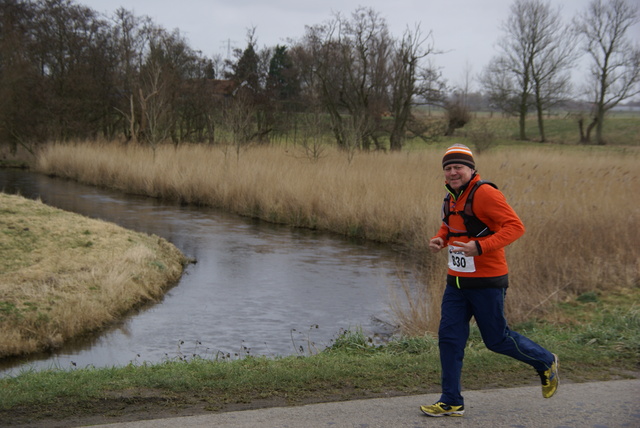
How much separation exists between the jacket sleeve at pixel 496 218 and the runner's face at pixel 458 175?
5.0 inches

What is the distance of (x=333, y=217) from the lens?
68.5 ft

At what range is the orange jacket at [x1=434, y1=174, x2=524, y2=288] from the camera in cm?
461

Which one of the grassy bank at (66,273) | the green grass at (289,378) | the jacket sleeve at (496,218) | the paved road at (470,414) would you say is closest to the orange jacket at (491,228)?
the jacket sleeve at (496,218)

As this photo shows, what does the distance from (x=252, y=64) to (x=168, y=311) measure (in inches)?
1499

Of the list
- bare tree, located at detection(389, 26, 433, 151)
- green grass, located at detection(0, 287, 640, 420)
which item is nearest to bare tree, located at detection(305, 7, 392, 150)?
bare tree, located at detection(389, 26, 433, 151)

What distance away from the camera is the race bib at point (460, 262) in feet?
15.6

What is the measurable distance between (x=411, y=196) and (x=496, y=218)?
14.9 metres

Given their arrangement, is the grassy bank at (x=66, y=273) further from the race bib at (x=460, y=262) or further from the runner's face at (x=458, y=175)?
the runner's face at (x=458, y=175)

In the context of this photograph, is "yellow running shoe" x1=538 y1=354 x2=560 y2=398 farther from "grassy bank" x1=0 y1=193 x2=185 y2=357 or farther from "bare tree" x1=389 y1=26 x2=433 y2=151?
"bare tree" x1=389 y1=26 x2=433 y2=151

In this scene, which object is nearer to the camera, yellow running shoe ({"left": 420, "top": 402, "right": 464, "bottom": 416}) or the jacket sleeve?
the jacket sleeve

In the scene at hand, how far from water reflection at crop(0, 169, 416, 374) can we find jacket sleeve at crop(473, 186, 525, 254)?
4.39 metres

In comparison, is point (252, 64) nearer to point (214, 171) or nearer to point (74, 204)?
point (214, 171)

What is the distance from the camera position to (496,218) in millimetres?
4703

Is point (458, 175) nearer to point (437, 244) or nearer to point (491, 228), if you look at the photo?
point (491, 228)
